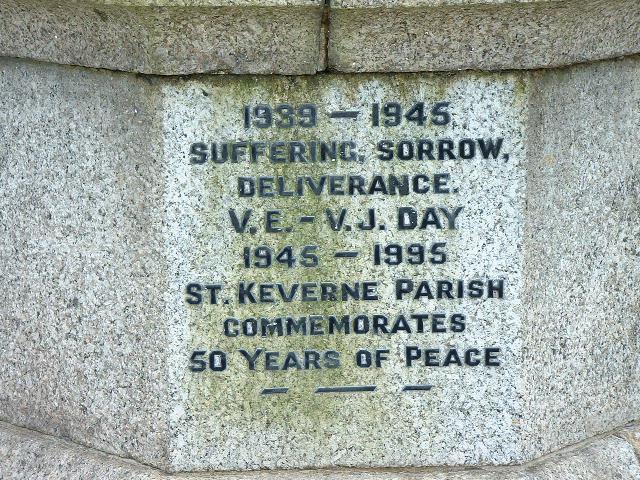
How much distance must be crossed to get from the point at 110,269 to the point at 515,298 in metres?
0.99

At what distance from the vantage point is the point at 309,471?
275cm

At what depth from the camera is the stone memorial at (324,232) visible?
102 inches

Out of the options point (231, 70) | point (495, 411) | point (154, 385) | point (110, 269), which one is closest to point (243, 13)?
point (231, 70)

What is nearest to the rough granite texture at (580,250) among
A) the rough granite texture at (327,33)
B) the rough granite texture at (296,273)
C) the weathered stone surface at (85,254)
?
the rough granite texture at (296,273)

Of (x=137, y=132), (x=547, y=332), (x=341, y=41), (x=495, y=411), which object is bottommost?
(x=495, y=411)

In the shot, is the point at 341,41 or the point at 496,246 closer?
the point at 341,41

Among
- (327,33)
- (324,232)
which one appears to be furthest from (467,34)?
(324,232)

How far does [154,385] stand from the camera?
2.74 m

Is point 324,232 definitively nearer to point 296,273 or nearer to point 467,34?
point 296,273

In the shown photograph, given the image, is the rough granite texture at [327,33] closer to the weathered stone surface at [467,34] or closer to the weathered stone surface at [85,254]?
the weathered stone surface at [467,34]

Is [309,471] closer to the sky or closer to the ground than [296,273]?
closer to the ground

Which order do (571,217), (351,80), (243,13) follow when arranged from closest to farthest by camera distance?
(243,13) < (351,80) < (571,217)

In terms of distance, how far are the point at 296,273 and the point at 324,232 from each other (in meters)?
0.12

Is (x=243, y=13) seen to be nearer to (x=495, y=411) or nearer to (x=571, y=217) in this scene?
(x=571, y=217)
